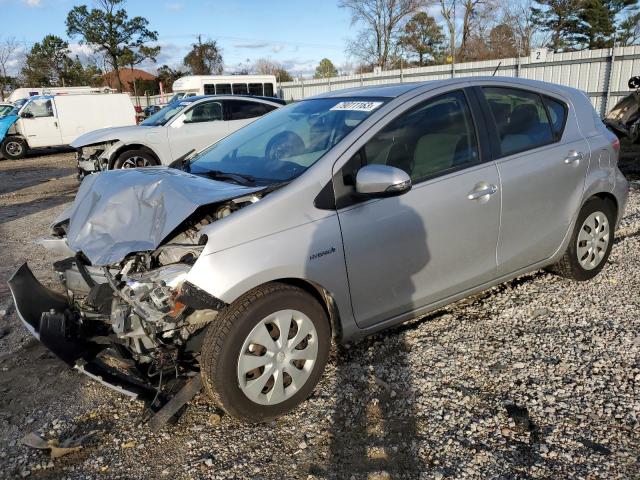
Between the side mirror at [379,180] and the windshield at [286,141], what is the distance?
13.2 inches

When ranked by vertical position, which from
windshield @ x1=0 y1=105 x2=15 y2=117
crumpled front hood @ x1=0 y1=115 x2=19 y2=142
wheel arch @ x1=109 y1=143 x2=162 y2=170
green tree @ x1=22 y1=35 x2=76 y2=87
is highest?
green tree @ x1=22 y1=35 x2=76 y2=87

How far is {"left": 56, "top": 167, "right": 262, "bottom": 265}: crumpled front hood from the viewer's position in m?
2.73

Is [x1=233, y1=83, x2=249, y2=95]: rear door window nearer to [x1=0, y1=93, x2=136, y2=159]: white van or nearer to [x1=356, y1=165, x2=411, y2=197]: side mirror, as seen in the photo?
[x1=0, y1=93, x2=136, y2=159]: white van

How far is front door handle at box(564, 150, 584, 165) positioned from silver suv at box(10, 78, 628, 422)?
39 millimetres

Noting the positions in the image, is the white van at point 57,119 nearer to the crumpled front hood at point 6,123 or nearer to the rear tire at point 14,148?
the rear tire at point 14,148

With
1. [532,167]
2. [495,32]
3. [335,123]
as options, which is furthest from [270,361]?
[495,32]

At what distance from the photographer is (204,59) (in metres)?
54.5

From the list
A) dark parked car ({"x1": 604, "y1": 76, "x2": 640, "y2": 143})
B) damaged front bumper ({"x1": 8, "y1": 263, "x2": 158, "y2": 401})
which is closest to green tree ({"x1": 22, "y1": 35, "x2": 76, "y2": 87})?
dark parked car ({"x1": 604, "y1": 76, "x2": 640, "y2": 143})

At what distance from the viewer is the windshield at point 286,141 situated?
3.17 metres

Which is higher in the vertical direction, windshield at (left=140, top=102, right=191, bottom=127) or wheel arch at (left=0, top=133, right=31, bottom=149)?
windshield at (left=140, top=102, right=191, bottom=127)

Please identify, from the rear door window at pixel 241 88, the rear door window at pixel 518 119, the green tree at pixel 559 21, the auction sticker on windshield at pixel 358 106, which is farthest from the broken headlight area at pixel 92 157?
the green tree at pixel 559 21

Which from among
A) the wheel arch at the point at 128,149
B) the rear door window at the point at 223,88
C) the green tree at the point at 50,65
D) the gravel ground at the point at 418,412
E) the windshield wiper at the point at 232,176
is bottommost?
the gravel ground at the point at 418,412

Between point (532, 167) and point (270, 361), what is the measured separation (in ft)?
7.58

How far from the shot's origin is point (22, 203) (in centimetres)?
1003
